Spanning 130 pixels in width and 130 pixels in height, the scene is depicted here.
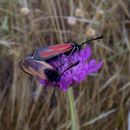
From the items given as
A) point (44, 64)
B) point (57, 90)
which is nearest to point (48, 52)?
point (44, 64)

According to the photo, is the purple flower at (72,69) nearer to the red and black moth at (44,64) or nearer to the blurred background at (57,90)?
the red and black moth at (44,64)

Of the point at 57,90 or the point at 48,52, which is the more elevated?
the point at 48,52

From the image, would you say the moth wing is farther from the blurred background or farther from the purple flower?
the blurred background

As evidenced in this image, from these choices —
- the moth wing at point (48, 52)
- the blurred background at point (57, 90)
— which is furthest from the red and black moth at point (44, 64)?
the blurred background at point (57, 90)

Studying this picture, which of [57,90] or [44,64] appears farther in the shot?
[57,90]

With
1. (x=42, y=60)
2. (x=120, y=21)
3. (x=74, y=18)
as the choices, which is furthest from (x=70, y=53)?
(x=120, y=21)

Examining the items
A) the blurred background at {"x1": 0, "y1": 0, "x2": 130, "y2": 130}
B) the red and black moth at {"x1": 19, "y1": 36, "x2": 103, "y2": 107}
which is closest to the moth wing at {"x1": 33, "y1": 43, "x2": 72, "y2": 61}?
the red and black moth at {"x1": 19, "y1": 36, "x2": 103, "y2": 107}

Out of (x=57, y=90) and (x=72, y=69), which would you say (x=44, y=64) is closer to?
(x=72, y=69)
